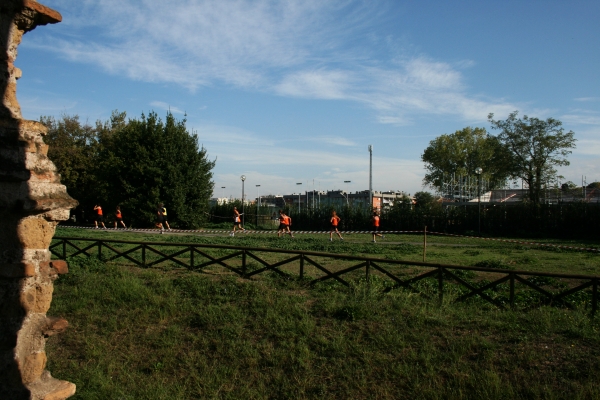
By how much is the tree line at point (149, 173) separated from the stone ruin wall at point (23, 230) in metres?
29.6

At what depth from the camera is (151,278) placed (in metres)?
11.1

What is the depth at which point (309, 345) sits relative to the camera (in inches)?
293

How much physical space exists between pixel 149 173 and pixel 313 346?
28522mm

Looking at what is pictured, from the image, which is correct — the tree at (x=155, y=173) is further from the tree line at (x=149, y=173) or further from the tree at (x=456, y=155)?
the tree at (x=456, y=155)

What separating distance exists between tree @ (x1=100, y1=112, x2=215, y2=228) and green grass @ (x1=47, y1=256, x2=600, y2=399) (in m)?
24.2

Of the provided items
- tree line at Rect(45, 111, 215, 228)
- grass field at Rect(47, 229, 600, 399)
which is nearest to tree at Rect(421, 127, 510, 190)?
tree line at Rect(45, 111, 215, 228)

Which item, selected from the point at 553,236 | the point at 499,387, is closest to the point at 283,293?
the point at 499,387

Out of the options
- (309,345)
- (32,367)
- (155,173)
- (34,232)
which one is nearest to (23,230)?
(34,232)

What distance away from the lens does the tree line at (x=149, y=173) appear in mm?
33312

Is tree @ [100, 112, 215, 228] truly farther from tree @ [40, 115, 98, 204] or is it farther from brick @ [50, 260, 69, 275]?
brick @ [50, 260, 69, 275]

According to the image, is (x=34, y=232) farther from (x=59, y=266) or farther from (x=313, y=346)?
(x=313, y=346)

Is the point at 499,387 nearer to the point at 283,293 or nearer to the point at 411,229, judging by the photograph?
the point at 283,293

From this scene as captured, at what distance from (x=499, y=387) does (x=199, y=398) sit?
12.6 feet

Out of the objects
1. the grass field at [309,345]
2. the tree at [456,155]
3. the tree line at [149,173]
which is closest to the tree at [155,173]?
the tree line at [149,173]
